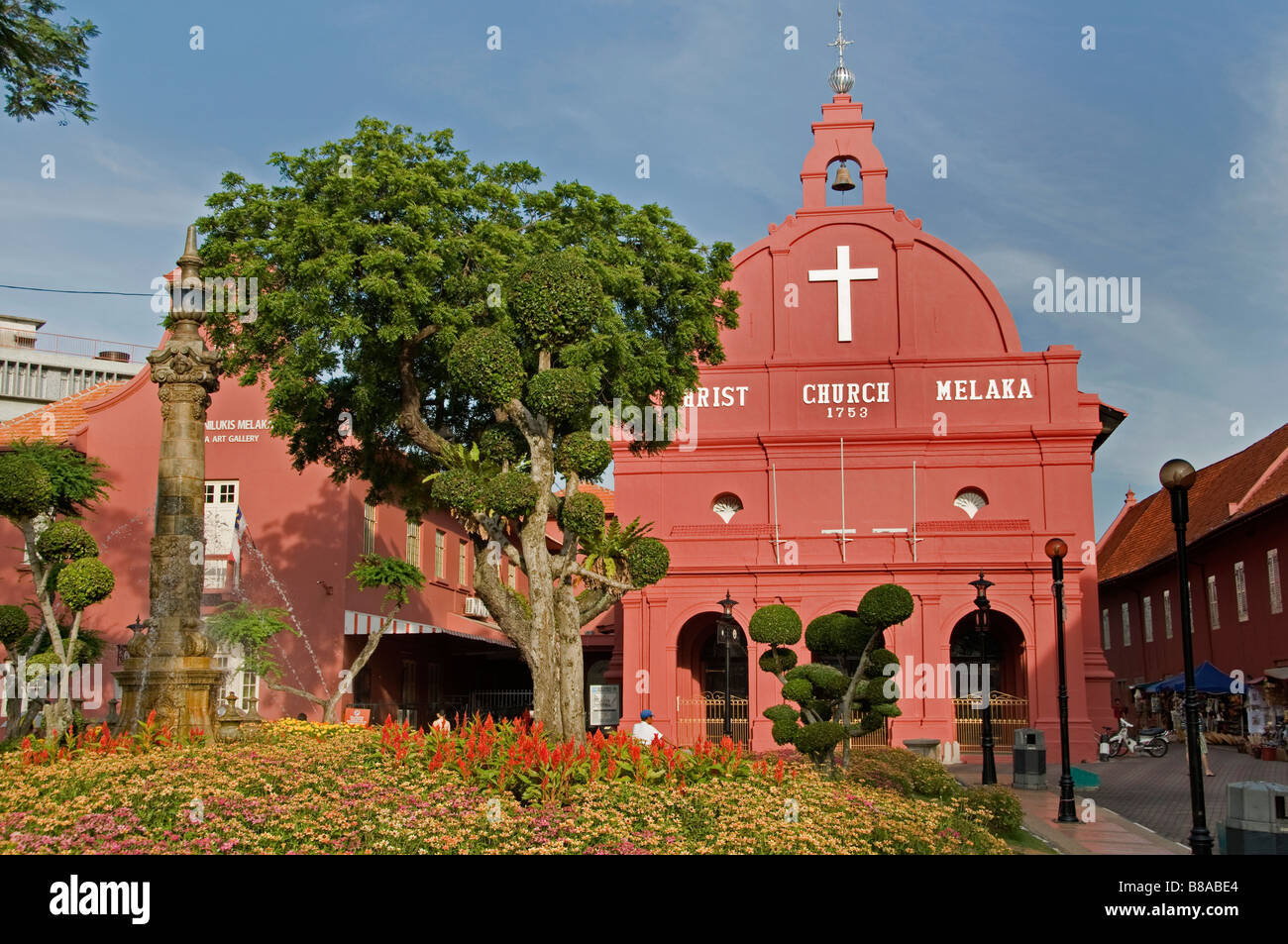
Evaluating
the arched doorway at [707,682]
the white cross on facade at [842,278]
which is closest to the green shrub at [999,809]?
the arched doorway at [707,682]

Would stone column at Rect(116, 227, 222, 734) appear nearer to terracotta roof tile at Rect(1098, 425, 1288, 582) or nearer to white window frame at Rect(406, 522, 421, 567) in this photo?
white window frame at Rect(406, 522, 421, 567)

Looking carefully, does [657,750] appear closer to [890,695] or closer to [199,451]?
[890,695]

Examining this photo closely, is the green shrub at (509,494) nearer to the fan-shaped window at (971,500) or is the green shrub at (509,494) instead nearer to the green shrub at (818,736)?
the green shrub at (818,736)

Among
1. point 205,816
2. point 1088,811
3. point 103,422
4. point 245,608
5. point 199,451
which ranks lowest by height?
point 1088,811

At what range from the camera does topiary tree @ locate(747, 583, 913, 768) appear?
14.5m

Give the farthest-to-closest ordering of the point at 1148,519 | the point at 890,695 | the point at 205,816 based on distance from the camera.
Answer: the point at 1148,519, the point at 890,695, the point at 205,816

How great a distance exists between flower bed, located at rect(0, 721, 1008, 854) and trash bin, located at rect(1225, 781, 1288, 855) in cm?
205

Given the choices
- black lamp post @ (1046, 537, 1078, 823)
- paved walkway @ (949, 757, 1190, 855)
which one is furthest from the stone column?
black lamp post @ (1046, 537, 1078, 823)

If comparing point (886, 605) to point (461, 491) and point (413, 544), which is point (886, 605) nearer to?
point (461, 491)

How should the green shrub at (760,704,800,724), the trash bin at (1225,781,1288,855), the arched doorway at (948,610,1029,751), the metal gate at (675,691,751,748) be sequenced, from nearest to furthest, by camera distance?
the trash bin at (1225,781,1288,855), the green shrub at (760,704,800,724), the arched doorway at (948,610,1029,751), the metal gate at (675,691,751,748)

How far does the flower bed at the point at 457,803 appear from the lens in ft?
28.0

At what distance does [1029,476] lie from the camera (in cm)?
2881

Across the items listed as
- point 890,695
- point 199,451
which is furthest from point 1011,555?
point 199,451
